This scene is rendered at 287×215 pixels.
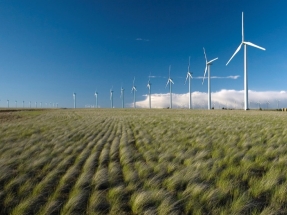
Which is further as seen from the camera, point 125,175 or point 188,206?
point 125,175

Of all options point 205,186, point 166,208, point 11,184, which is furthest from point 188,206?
point 11,184

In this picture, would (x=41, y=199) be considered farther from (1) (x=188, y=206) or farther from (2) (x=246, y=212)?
(2) (x=246, y=212)

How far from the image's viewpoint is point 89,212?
448 cm

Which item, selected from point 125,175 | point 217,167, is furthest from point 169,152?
point 125,175

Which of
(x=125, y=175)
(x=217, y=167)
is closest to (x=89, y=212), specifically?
(x=125, y=175)

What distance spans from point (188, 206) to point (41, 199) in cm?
307

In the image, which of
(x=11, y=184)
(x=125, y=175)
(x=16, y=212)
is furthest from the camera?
(x=125, y=175)

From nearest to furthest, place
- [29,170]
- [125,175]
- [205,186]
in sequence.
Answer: [205,186], [125,175], [29,170]

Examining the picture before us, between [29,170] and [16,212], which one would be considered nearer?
[16,212]

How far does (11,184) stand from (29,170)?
56.7 inches

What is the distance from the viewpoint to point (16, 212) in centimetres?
444

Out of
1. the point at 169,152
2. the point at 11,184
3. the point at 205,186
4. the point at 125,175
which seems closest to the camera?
the point at 205,186

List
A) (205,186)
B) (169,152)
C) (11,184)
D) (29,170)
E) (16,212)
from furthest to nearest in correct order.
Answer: (169,152) → (29,170) → (11,184) → (205,186) → (16,212)

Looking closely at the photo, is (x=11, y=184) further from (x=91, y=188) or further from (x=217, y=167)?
(x=217, y=167)
